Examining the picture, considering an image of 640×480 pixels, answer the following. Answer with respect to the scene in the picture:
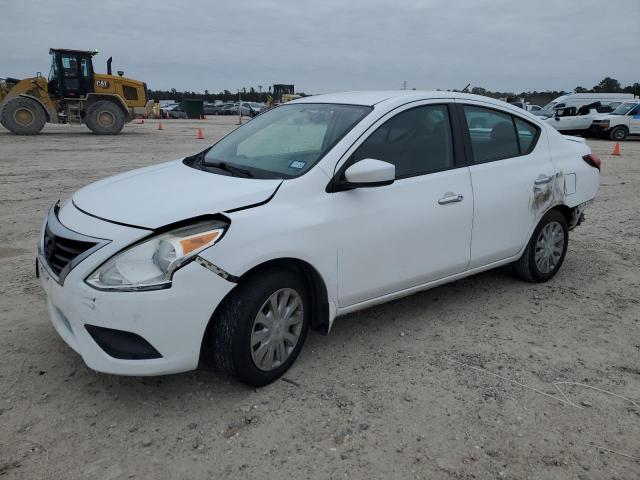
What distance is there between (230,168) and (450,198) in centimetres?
152

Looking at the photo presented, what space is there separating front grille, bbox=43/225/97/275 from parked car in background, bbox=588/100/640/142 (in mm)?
24033

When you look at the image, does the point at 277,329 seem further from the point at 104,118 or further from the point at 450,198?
the point at 104,118

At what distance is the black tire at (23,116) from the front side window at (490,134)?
765 inches

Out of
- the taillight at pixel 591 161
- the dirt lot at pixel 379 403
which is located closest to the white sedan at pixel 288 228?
the dirt lot at pixel 379 403

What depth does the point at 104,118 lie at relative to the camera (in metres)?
20.9

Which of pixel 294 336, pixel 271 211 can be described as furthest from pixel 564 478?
pixel 271 211

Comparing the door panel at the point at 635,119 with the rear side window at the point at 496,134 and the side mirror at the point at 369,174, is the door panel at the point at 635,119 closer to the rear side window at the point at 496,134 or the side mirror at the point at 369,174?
the rear side window at the point at 496,134

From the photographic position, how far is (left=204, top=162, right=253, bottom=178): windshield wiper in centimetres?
336

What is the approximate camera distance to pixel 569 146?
4871 millimetres

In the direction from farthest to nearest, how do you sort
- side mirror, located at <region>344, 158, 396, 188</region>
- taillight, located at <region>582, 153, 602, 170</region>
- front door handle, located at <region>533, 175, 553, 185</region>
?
taillight, located at <region>582, 153, 602, 170</region> < front door handle, located at <region>533, 175, 553, 185</region> < side mirror, located at <region>344, 158, 396, 188</region>

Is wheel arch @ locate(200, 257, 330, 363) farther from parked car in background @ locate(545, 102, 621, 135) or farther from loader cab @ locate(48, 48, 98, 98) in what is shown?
parked car in background @ locate(545, 102, 621, 135)

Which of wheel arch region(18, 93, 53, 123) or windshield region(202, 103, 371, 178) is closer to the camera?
windshield region(202, 103, 371, 178)

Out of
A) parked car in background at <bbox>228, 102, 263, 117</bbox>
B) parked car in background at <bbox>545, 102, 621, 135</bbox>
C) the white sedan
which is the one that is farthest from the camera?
parked car in background at <bbox>228, 102, 263, 117</bbox>

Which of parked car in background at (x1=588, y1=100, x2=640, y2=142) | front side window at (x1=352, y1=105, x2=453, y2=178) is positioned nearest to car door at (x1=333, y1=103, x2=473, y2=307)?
front side window at (x1=352, y1=105, x2=453, y2=178)
